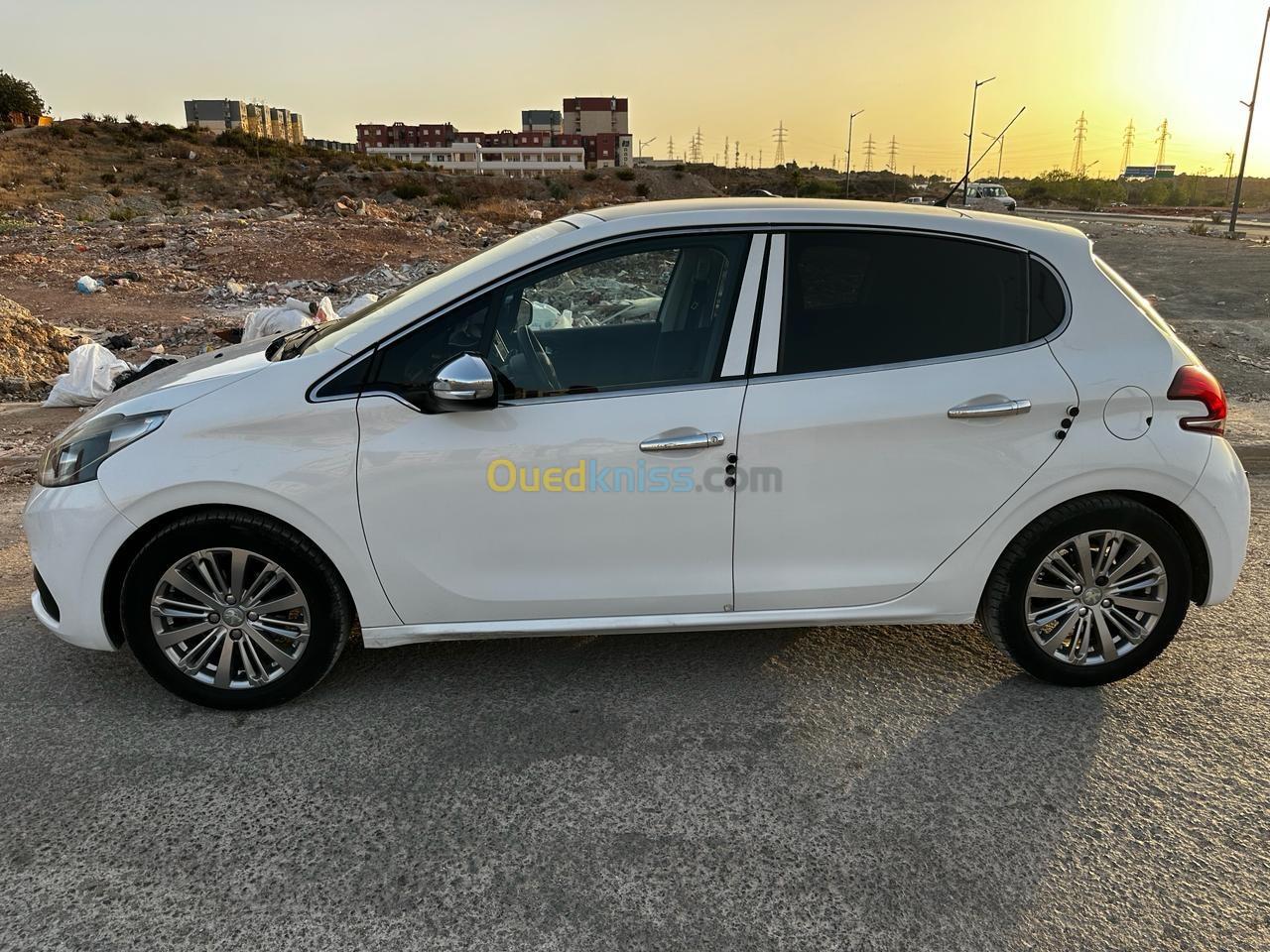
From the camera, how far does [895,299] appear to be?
3.45 m

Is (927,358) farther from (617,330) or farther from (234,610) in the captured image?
(234,610)

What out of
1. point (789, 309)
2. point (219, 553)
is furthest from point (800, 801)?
point (219, 553)

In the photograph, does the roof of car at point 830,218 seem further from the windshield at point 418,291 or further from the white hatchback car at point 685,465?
the windshield at point 418,291

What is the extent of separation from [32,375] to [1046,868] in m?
10.0

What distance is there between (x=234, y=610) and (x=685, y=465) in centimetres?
171

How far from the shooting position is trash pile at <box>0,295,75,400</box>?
352 inches

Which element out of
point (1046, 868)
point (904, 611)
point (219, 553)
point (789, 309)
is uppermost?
point (789, 309)

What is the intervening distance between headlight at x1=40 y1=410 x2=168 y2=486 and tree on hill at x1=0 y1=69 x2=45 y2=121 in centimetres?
6997

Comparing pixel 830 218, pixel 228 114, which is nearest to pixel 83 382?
pixel 830 218

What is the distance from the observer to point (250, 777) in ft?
10.1

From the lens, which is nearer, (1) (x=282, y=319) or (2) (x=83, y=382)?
(2) (x=83, y=382)

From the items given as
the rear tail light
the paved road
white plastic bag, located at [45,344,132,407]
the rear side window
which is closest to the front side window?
the rear side window

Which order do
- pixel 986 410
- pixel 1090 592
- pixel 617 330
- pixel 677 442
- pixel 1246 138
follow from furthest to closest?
pixel 1246 138, pixel 617 330, pixel 1090 592, pixel 986 410, pixel 677 442

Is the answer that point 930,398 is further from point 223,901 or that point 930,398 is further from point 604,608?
point 223,901
